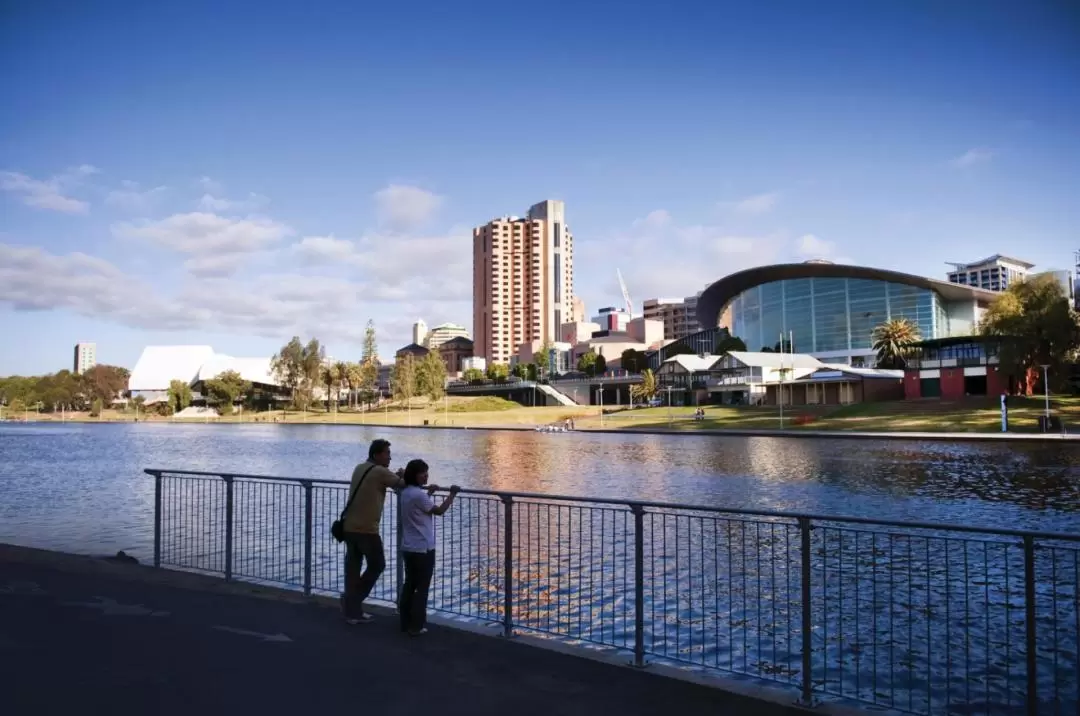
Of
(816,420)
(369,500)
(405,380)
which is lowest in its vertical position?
(816,420)

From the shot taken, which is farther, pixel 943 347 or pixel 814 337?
pixel 814 337

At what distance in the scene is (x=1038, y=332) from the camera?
69.7 m

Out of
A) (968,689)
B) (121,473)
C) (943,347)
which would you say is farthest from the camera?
(943,347)

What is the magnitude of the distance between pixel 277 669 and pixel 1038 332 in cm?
7780

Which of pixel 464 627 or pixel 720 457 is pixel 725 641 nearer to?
pixel 464 627

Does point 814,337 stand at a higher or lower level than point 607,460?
higher

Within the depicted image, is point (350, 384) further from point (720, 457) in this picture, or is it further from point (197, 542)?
point (197, 542)

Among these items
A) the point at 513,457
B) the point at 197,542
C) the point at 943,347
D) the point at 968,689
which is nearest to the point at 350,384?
the point at 943,347

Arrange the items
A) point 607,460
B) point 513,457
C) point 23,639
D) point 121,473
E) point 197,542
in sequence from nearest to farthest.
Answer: point 23,639 → point 197,542 → point 121,473 → point 607,460 → point 513,457

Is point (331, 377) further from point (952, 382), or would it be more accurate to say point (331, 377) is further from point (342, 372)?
point (952, 382)

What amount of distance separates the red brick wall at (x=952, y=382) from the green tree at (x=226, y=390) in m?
125

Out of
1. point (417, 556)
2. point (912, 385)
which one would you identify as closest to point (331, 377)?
point (912, 385)

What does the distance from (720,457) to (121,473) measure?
29553 millimetres

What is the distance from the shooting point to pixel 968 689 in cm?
817
